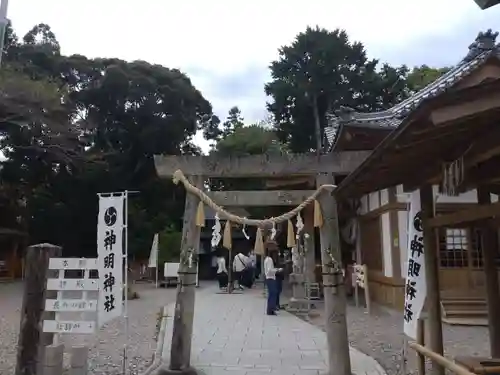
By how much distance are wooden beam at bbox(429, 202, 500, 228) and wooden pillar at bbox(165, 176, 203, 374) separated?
3.35 m

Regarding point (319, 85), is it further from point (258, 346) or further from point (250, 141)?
point (258, 346)

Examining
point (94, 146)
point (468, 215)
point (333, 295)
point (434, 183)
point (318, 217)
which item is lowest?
point (333, 295)

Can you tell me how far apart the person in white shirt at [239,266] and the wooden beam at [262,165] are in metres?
13.6

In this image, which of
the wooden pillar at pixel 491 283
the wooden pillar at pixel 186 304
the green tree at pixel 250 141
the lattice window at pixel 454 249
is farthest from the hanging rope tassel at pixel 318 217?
the green tree at pixel 250 141

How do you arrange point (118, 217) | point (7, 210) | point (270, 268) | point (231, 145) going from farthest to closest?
1. point (231, 145)
2. point (7, 210)
3. point (270, 268)
4. point (118, 217)

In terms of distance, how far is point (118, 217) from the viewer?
7.46 m

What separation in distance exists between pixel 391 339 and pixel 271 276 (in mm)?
3801

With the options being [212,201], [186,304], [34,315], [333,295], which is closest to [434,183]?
[333,295]

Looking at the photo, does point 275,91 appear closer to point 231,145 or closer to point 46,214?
point 231,145

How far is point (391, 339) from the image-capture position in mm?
9562

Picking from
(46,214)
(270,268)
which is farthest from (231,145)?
(270,268)

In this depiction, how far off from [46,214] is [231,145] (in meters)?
12.8

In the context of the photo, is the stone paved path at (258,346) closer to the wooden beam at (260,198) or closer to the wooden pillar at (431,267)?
the wooden pillar at (431,267)

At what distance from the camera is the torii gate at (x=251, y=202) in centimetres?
707
